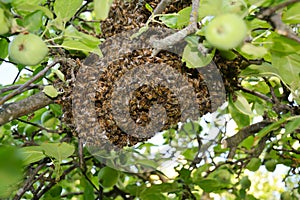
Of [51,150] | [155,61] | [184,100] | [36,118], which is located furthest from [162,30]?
[36,118]

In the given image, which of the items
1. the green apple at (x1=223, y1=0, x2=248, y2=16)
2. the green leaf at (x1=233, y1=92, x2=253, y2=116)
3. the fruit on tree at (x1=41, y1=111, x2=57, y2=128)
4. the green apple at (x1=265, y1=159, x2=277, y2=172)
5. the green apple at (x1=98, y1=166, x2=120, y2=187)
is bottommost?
the green apple at (x1=265, y1=159, x2=277, y2=172)

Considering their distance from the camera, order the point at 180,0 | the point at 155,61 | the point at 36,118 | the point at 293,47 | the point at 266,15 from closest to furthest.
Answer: the point at 266,15
the point at 293,47
the point at 155,61
the point at 180,0
the point at 36,118

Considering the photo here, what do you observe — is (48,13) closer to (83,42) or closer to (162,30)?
(83,42)

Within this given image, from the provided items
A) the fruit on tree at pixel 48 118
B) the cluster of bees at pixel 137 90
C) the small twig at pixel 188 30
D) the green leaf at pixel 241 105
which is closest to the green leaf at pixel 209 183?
the green leaf at pixel 241 105

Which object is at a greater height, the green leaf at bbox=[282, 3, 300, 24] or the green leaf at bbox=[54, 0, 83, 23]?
the green leaf at bbox=[54, 0, 83, 23]

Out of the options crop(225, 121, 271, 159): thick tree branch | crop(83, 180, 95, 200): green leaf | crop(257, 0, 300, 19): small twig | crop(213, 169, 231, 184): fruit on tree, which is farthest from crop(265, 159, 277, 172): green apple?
crop(257, 0, 300, 19): small twig

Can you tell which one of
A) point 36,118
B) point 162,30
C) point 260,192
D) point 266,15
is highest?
point 266,15

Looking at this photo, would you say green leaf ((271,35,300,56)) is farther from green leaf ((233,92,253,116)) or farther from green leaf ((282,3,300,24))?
green leaf ((233,92,253,116))
